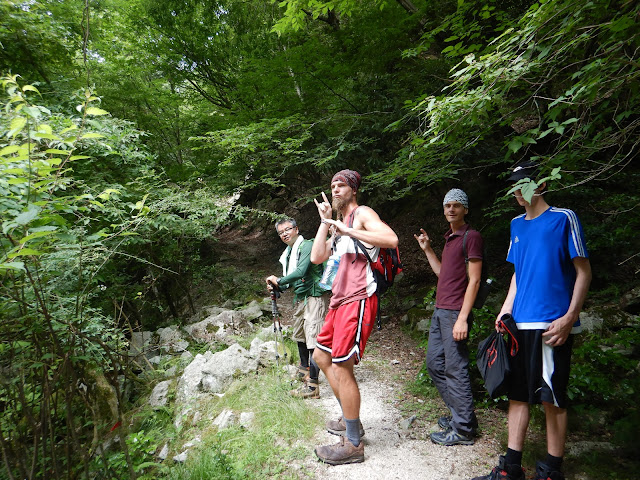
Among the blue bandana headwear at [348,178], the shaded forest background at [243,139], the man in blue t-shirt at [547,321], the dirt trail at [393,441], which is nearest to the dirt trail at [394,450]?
the dirt trail at [393,441]

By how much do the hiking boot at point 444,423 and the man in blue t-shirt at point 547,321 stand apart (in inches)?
30.0

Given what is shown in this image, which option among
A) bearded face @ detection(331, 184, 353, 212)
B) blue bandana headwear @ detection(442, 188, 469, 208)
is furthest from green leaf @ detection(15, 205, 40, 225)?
blue bandana headwear @ detection(442, 188, 469, 208)

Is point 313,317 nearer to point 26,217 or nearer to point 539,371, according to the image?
point 539,371

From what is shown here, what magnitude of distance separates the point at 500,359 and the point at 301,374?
281 centimetres

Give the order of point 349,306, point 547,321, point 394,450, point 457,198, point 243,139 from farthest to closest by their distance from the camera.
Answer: point 243,139
point 457,198
point 394,450
point 349,306
point 547,321

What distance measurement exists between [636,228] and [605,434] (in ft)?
12.1

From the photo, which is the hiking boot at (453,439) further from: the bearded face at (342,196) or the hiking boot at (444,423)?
the bearded face at (342,196)

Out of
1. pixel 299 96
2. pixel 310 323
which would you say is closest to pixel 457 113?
pixel 310 323

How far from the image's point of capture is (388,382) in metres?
4.48

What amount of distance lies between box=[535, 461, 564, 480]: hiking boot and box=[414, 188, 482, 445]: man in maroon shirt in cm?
70

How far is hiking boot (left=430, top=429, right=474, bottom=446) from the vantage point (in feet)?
9.71

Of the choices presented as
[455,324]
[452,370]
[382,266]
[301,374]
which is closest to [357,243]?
[382,266]

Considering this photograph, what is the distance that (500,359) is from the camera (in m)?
2.41

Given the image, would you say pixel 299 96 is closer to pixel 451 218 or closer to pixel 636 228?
pixel 451 218
